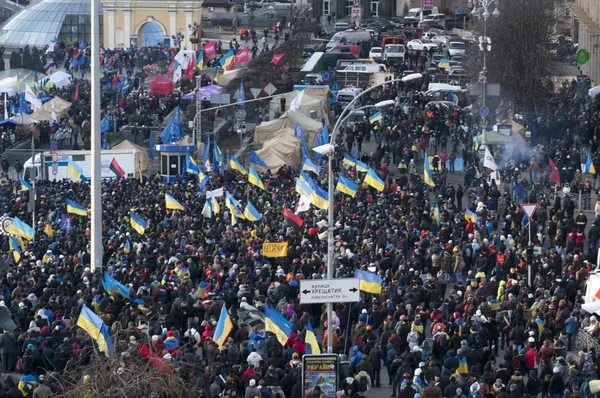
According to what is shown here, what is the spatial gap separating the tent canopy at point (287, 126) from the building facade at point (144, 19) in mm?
36312

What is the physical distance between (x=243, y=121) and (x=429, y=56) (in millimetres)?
20998

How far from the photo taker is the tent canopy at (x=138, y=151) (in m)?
59.2

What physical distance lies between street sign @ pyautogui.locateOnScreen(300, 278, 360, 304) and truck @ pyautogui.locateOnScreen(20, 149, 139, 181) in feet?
85.8

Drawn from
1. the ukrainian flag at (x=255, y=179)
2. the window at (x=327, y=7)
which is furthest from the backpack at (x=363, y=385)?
the window at (x=327, y=7)

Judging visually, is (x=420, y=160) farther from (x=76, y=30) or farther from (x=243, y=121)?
(x=76, y=30)

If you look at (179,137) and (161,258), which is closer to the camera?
(161,258)

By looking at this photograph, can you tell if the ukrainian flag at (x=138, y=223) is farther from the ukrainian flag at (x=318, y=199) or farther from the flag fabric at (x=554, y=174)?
the flag fabric at (x=554, y=174)

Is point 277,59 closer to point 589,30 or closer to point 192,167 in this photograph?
point 589,30

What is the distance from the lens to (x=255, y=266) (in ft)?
126

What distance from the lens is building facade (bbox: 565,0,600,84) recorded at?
7531 centimetres

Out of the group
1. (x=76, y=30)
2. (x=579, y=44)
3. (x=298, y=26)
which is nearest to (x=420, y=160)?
(x=579, y=44)

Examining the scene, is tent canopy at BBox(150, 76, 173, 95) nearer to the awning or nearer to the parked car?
the parked car

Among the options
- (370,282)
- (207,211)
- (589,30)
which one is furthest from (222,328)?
(589,30)

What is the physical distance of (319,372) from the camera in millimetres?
29281
